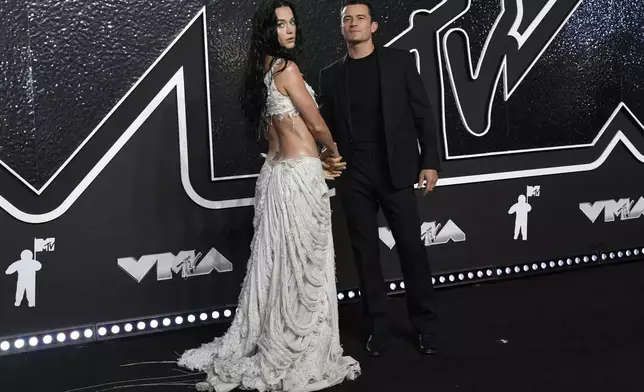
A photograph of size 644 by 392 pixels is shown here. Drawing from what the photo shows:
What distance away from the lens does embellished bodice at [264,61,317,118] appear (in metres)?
3.11

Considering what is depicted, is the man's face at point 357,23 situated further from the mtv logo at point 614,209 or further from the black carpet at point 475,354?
the mtv logo at point 614,209

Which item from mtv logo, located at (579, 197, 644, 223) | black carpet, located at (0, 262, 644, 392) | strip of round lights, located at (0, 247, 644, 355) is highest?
mtv logo, located at (579, 197, 644, 223)

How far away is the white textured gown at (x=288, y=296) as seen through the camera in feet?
10.2

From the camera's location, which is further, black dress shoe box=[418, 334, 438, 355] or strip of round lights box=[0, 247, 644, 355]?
strip of round lights box=[0, 247, 644, 355]

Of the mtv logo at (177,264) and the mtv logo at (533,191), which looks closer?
the mtv logo at (177,264)

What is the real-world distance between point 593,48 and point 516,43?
0.61m

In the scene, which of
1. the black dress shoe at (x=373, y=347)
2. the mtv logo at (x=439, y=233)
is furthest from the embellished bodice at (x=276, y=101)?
the mtv logo at (x=439, y=233)

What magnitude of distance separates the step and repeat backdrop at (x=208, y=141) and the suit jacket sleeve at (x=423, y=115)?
0.36 metres

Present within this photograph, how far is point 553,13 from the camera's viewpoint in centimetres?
496

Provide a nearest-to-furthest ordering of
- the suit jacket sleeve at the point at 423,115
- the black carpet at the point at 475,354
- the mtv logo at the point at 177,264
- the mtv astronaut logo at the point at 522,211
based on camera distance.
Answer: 1. the black carpet at the point at 475,354
2. the suit jacket sleeve at the point at 423,115
3. the mtv logo at the point at 177,264
4. the mtv astronaut logo at the point at 522,211

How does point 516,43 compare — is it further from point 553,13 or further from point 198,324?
point 198,324

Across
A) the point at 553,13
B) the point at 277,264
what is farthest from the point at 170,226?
the point at 553,13

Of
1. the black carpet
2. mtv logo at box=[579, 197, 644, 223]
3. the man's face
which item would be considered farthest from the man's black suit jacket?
mtv logo at box=[579, 197, 644, 223]

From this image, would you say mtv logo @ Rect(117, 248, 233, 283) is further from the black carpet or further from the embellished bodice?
the embellished bodice
